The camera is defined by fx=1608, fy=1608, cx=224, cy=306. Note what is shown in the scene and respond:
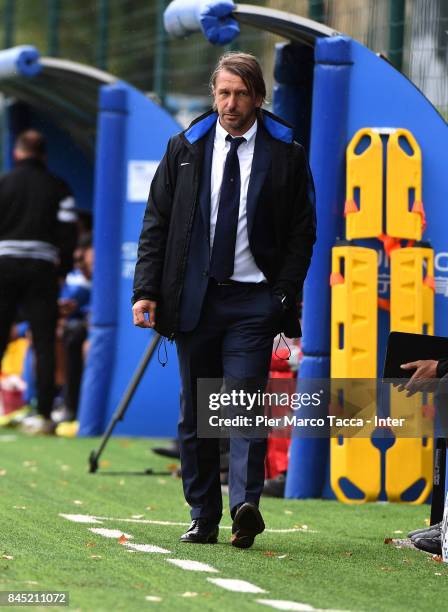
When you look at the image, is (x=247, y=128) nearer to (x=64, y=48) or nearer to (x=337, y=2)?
(x=337, y=2)

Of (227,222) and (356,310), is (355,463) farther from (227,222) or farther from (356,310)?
(227,222)

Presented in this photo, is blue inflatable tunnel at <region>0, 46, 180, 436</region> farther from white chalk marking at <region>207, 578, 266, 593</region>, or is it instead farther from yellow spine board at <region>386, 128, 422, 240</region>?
white chalk marking at <region>207, 578, 266, 593</region>

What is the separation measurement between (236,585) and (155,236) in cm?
174

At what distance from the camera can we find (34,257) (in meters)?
13.0

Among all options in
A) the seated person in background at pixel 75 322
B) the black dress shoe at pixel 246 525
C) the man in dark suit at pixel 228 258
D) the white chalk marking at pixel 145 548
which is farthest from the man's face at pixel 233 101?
the seated person in background at pixel 75 322

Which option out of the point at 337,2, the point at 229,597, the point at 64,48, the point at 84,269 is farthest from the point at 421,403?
the point at 64,48

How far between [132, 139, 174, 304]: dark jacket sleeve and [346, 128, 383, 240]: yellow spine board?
2.23 meters

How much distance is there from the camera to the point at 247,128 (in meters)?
6.63

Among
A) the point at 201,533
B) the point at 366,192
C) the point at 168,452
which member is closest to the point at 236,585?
the point at 201,533

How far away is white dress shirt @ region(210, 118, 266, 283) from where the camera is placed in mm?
6566

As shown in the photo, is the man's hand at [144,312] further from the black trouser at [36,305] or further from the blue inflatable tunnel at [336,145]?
the black trouser at [36,305]

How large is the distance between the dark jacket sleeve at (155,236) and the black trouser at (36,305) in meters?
6.37

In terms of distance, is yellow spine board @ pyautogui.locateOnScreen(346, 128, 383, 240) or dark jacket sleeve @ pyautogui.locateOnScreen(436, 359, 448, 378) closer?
dark jacket sleeve @ pyautogui.locateOnScreen(436, 359, 448, 378)

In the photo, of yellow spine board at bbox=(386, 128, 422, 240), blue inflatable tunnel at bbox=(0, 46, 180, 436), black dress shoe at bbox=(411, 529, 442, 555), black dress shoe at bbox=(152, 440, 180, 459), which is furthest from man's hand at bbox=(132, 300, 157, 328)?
blue inflatable tunnel at bbox=(0, 46, 180, 436)
